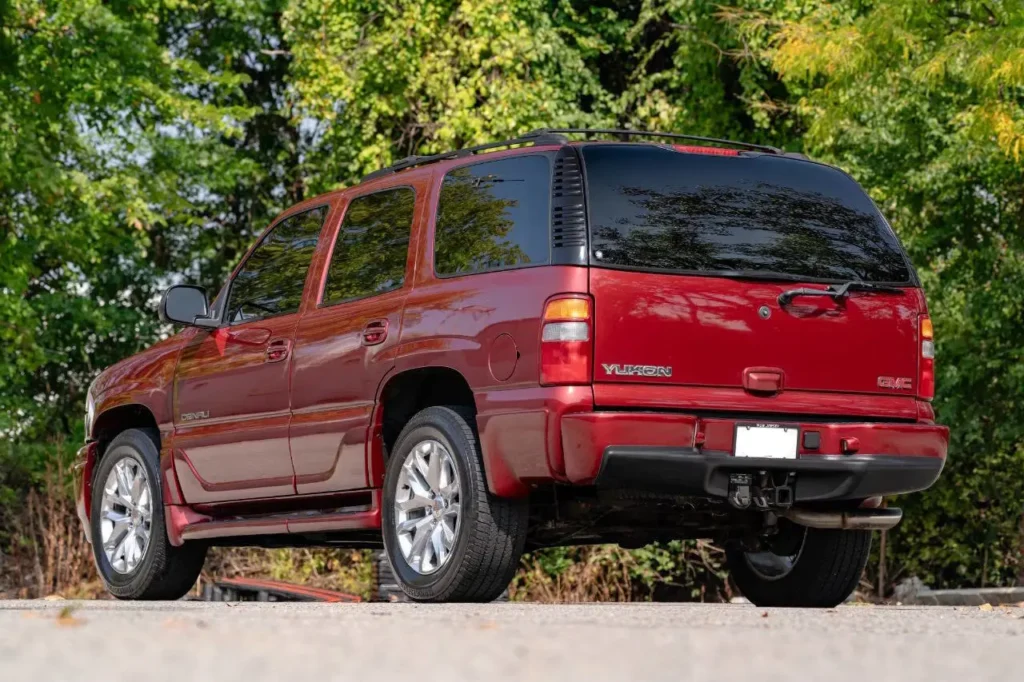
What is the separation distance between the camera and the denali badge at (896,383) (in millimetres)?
7973

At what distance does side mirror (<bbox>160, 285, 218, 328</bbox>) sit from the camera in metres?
9.53

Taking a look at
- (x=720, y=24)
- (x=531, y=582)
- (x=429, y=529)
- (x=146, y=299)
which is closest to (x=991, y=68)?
(x=531, y=582)

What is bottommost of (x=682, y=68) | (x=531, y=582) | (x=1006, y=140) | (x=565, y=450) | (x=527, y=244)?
(x=531, y=582)

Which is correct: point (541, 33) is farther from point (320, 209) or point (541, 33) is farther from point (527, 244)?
point (527, 244)

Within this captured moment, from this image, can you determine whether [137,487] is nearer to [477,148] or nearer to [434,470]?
[434,470]

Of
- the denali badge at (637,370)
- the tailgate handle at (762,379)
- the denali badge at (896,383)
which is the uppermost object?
the denali badge at (637,370)

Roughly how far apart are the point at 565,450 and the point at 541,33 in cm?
1675

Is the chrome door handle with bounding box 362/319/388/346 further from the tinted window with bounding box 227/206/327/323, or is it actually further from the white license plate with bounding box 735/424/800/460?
the white license plate with bounding box 735/424/800/460

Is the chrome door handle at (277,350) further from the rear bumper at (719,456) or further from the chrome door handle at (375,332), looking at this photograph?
the rear bumper at (719,456)

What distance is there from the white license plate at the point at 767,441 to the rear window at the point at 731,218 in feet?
2.21

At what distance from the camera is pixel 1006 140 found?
14.7m

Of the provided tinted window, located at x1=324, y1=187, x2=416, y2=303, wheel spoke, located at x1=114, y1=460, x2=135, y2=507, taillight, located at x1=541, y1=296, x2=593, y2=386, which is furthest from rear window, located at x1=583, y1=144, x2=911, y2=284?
wheel spoke, located at x1=114, y1=460, x2=135, y2=507

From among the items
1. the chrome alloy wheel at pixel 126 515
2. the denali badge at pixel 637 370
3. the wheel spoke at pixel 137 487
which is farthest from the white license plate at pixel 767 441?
the wheel spoke at pixel 137 487

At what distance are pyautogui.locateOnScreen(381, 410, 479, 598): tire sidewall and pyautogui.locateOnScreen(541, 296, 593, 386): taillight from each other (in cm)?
66
